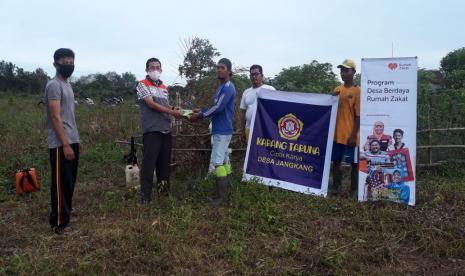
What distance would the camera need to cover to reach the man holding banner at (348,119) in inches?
203

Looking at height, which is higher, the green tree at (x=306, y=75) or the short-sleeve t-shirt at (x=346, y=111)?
the green tree at (x=306, y=75)

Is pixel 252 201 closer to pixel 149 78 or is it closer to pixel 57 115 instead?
pixel 149 78

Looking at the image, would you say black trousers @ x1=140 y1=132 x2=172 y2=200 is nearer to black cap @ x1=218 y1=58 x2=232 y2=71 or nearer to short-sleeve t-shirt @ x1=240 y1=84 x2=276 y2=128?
black cap @ x1=218 y1=58 x2=232 y2=71

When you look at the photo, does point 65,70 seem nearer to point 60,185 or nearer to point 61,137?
point 61,137

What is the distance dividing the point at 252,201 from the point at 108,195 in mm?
1987

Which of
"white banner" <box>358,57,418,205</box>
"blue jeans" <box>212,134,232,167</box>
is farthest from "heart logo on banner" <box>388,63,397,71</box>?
"blue jeans" <box>212,134,232,167</box>

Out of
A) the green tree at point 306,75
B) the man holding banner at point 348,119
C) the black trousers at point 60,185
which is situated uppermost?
the green tree at point 306,75

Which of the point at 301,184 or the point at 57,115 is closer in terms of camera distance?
the point at 57,115

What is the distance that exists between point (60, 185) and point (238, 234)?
182 centimetres

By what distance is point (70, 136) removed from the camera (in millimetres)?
4273

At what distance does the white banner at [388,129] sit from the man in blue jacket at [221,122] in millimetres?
1572

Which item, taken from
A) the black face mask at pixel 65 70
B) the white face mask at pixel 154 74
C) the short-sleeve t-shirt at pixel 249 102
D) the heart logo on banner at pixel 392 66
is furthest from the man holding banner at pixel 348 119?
the black face mask at pixel 65 70

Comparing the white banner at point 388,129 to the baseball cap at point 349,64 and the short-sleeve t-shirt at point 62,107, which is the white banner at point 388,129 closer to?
the baseball cap at point 349,64

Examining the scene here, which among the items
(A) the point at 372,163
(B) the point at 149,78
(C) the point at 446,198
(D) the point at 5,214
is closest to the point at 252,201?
(A) the point at 372,163
